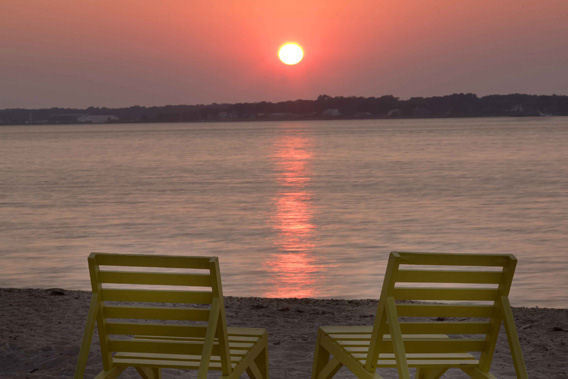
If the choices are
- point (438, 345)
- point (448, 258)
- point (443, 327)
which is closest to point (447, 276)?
point (448, 258)

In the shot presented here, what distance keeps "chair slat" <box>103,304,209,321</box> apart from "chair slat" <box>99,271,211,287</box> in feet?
0.40

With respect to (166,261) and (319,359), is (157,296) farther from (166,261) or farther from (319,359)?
(319,359)

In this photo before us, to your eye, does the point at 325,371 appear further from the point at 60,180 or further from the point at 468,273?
the point at 60,180

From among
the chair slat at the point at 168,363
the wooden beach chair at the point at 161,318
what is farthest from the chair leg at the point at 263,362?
the chair slat at the point at 168,363

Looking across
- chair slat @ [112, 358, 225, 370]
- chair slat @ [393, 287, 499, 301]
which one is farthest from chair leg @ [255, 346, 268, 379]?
chair slat @ [393, 287, 499, 301]

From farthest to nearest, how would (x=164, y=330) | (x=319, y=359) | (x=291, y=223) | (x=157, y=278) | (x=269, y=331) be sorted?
(x=291, y=223), (x=269, y=331), (x=319, y=359), (x=164, y=330), (x=157, y=278)

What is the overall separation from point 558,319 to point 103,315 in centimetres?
500

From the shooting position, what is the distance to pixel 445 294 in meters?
3.69

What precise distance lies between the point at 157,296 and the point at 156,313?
8 cm

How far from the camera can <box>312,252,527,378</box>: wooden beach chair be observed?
11.6ft

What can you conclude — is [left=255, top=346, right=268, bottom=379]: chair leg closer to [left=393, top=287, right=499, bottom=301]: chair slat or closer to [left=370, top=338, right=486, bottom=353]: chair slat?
[left=370, top=338, right=486, bottom=353]: chair slat

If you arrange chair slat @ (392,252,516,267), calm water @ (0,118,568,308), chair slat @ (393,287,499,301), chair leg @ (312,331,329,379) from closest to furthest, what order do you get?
chair slat @ (392,252,516,267)
chair slat @ (393,287,499,301)
chair leg @ (312,331,329,379)
calm water @ (0,118,568,308)

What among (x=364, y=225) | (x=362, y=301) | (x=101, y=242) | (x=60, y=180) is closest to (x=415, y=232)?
(x=364, y=225)

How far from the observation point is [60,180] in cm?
3572
